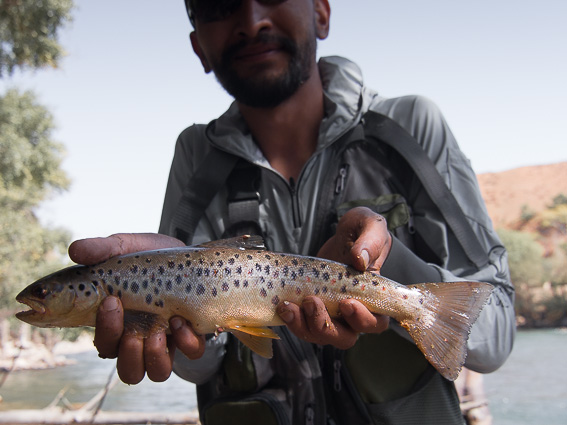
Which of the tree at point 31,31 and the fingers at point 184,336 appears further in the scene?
the tree at point 31,31

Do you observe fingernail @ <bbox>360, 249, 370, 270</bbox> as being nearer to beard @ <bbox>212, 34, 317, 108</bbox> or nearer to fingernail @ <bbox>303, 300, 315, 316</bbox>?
fingernail @ <bbox>303, 300, 315, 316</bbox>

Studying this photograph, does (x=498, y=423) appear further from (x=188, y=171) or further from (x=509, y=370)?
(x=188, y=171)

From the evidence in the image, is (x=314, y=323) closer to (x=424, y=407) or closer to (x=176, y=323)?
(x=176, y=323)

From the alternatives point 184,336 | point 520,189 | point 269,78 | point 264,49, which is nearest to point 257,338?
point 184,336

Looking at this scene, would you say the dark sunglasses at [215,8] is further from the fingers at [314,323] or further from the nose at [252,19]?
the fingers at [314,323]

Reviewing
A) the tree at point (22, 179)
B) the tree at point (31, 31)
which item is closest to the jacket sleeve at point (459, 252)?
the tree at point (31, 31)

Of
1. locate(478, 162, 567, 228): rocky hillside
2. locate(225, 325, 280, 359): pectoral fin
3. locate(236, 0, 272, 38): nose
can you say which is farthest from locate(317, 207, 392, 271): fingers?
locate(478, 162, 567, 228): rocky hillside
